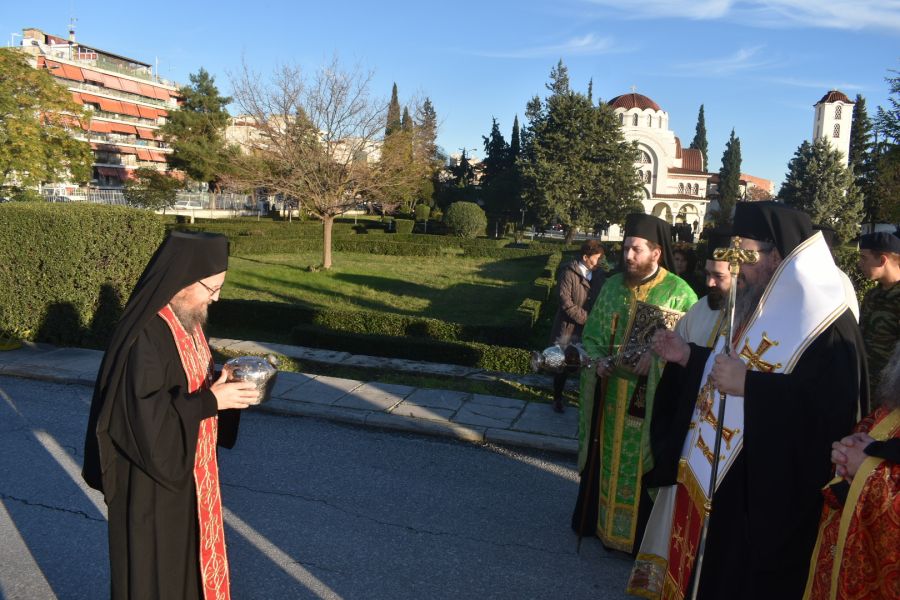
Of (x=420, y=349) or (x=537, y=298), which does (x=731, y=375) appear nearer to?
(x=420, y=349)

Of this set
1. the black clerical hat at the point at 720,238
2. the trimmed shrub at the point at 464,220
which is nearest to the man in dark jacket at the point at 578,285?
the black clerical hat at the point at 720,238

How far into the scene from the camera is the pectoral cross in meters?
2.70

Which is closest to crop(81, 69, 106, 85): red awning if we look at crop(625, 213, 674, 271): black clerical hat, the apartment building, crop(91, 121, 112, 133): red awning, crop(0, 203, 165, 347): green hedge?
the apartment building

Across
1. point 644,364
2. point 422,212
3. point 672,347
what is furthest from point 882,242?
point 422,212

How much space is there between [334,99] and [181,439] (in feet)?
74.3

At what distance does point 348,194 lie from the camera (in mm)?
24438

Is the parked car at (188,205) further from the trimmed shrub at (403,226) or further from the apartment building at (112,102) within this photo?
the trimmed shrub at (403,226)

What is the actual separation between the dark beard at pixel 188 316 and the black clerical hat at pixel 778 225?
2.45 meters

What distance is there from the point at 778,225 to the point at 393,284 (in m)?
17.4

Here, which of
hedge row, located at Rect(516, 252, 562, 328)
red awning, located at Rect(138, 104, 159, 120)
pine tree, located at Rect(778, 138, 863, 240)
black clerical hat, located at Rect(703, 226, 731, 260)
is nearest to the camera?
black clerical hat, located at Rect(703, 226, 731, 260)

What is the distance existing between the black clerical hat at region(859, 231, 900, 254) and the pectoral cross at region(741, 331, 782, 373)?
11.3 feet

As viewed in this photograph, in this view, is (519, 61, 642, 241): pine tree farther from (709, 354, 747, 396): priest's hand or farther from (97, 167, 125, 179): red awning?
(97, 167, 125, 179): red awning

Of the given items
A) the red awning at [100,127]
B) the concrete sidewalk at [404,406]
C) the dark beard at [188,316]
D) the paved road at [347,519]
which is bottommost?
the paved road at [347,519]

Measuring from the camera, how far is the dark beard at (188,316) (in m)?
2.87
